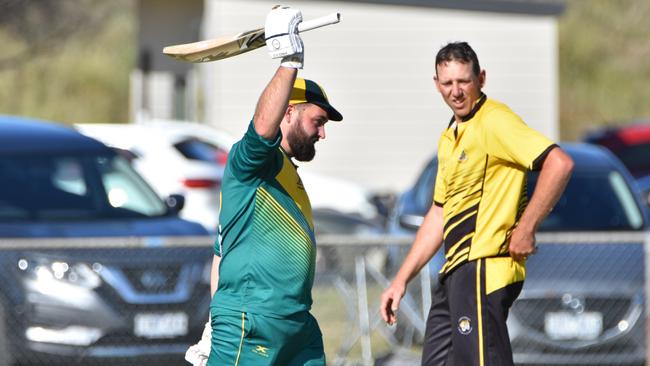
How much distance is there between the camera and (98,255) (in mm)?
8961

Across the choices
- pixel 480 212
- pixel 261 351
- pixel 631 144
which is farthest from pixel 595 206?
pixel 631 144

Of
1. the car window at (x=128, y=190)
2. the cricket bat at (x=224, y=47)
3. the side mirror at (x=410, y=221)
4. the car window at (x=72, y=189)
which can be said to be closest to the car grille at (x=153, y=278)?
the car window at (x=72, y=189)

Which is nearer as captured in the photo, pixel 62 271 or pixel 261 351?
pixel 261 351

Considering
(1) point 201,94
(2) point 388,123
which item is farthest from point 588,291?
(1) point 201,94

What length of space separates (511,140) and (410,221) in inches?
208

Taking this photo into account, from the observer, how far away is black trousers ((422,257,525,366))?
583 cm

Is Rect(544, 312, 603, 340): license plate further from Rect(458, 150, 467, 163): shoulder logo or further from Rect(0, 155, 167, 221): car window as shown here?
Rect(458, 150, 467, 163): shoulder logo

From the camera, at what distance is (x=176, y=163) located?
597 inches

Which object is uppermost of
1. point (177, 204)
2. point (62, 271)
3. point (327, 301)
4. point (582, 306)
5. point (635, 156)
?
point (177, 204)

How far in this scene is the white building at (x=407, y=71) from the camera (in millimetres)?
19484

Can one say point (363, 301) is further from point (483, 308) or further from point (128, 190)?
point (483, 308)

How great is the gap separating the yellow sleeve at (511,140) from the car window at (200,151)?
9955 millimetres

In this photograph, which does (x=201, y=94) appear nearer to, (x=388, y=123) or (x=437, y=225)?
(x=388, y=123)

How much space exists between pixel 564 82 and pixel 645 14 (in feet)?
21.4
